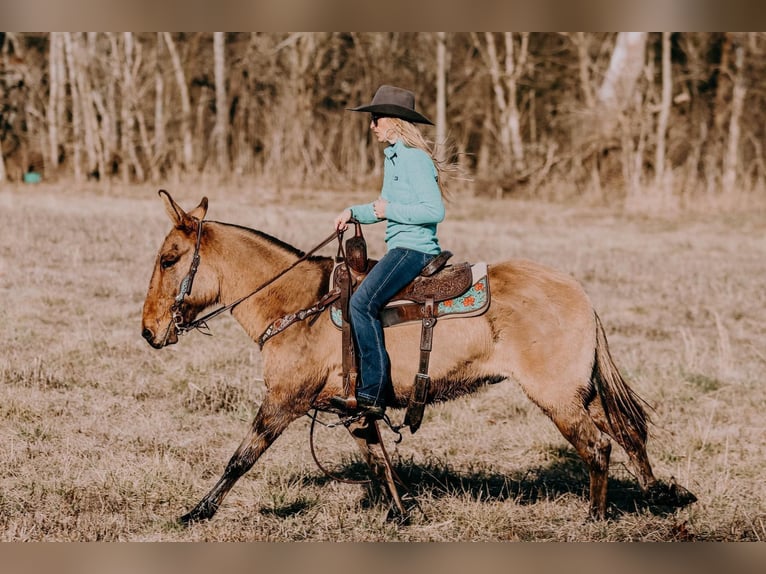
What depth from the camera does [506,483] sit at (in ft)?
21.6

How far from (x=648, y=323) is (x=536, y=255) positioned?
12.7ft

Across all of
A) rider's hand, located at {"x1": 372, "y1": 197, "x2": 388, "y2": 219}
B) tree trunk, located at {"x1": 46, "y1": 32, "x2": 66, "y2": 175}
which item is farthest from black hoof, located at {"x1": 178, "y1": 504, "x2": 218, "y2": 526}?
tree trunk, located at {"x1": 46, "y1": 32, "x2": 66, "y2": 175}

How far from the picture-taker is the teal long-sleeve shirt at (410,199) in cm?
537

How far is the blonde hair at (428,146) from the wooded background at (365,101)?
16.8 m

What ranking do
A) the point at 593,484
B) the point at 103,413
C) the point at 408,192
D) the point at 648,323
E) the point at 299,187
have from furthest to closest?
the point at 299,187 < the point at 648,323 < the point at 103,413 < the point at 593,484 < the point at 408,192

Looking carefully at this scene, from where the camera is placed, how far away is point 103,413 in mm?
7730

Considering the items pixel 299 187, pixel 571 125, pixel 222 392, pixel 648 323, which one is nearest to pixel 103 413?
pixel 222 392

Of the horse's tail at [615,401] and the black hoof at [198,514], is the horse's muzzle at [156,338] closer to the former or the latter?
the black hoof at [198,514]

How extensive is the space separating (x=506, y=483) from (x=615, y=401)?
112 centimetres

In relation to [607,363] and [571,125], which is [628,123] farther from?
[607,363]

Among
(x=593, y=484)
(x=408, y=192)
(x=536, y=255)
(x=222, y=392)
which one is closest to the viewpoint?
(x=408, y=192)

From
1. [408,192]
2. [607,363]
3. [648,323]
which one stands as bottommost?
[648,323]

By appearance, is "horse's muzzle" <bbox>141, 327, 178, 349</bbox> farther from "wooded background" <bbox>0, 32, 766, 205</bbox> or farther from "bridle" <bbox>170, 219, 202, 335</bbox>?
"wooded background" <bbox>0, 32, 766, 205</bbox>

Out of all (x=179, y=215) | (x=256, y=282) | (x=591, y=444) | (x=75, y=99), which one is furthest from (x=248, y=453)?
(x=75, y=99)
